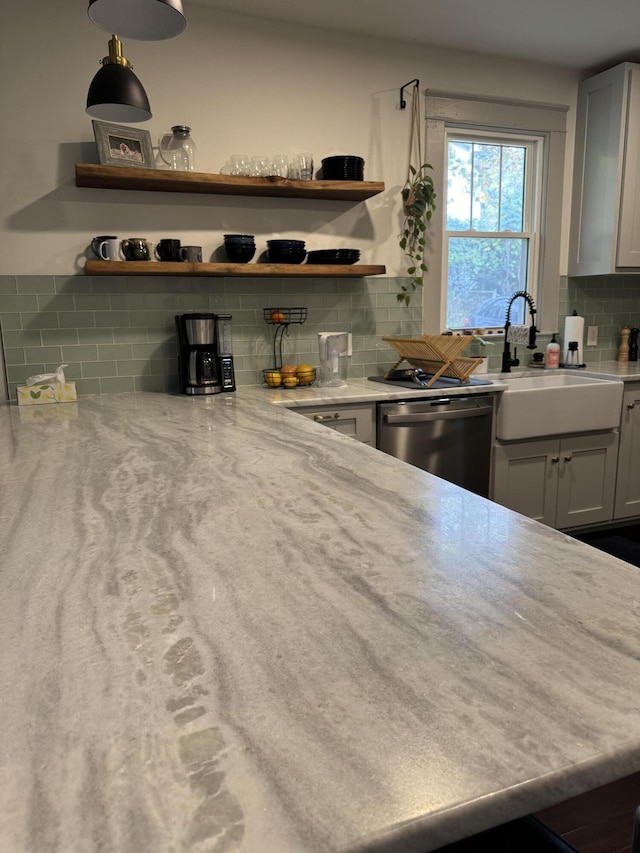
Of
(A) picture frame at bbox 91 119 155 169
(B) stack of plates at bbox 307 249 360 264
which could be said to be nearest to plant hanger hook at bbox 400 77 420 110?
(B) stack of plates at bbox 307 249 360 264

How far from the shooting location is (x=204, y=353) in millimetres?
2855

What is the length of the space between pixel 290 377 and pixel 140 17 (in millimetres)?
1730

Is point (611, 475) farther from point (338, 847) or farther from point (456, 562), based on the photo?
point (338, 847)

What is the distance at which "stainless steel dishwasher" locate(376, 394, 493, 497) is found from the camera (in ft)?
9.37

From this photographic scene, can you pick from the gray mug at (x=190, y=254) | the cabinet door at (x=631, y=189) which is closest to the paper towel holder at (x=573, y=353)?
the cabinet door at (x=631, y=189)

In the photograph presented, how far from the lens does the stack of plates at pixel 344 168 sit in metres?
3.08

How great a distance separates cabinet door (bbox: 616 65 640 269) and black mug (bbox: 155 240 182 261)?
2559 millimetres

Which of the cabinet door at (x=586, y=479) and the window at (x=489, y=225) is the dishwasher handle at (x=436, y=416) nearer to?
the cabinet door at (x=586, y=479)

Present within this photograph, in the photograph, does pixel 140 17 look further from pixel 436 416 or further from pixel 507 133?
pixel 507 133

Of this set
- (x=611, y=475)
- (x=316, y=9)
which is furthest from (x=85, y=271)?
(x=611, y=475)

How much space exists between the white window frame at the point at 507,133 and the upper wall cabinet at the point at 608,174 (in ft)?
0.45

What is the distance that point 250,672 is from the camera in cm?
65

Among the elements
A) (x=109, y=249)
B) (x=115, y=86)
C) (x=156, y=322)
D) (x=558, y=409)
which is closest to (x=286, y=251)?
(x=156, y=322)

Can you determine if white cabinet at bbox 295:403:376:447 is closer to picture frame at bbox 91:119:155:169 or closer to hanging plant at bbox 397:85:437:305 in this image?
hanging plant at bbox 397:85:437:305
